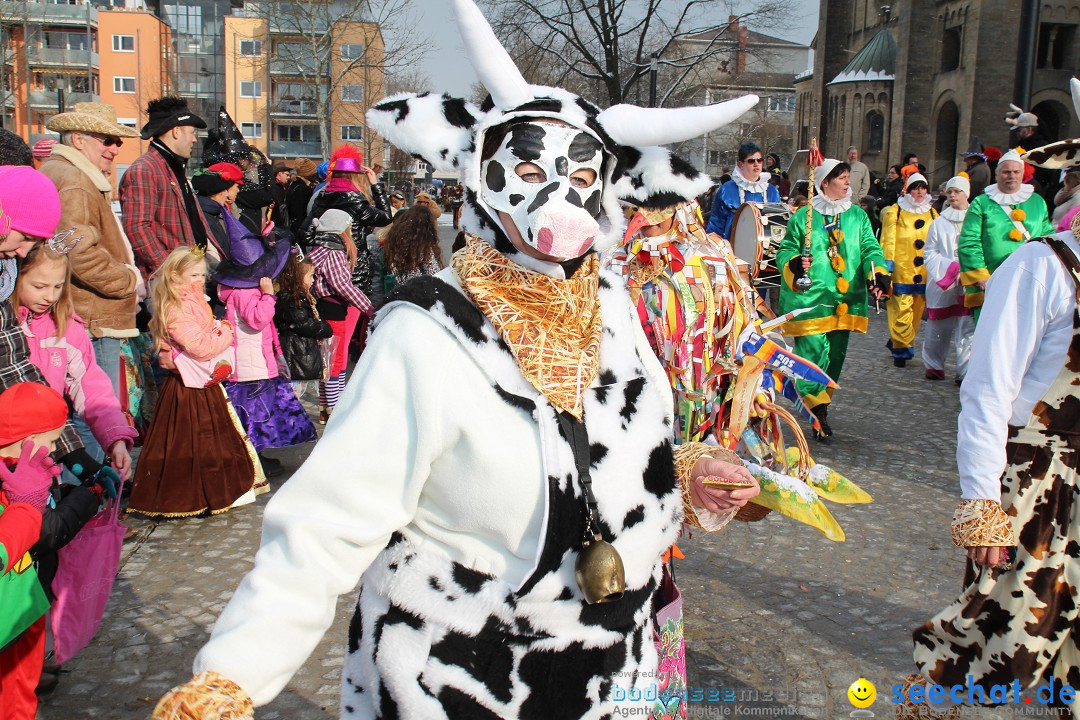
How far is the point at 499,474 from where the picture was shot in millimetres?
1883

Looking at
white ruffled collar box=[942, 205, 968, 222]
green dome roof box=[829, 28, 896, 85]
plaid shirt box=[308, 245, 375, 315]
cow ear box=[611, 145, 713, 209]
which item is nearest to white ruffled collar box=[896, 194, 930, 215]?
white ruffled collar box=[942, 205, 968, 222]

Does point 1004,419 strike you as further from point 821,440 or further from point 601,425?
point 821,440

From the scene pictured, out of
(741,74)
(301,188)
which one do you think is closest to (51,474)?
(301,188)

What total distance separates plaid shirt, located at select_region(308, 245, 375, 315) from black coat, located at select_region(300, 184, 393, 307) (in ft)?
1.33

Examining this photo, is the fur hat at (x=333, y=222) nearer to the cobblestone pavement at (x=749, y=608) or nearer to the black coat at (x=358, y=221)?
the black coat at (x=358, y=221)

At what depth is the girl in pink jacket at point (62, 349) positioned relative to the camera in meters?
3.76

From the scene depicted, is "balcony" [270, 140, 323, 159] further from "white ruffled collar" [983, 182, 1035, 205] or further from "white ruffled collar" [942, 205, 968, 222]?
"white ruffled collar" [983, 182, 1035, 205]

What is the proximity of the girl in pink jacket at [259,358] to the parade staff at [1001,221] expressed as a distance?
19.5 feet

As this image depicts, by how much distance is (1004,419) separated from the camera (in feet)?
9.39

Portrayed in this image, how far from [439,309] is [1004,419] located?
185 cm

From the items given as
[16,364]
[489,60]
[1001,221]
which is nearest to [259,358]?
[16,364]

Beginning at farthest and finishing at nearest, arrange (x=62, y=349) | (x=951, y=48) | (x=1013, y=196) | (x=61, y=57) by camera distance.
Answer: (x=61, y=57) → (x=951, y=48) → (x=1013, y=196) → (x=62, y=349)

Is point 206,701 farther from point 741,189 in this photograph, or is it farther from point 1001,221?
point 741,189

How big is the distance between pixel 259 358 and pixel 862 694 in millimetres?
4398
